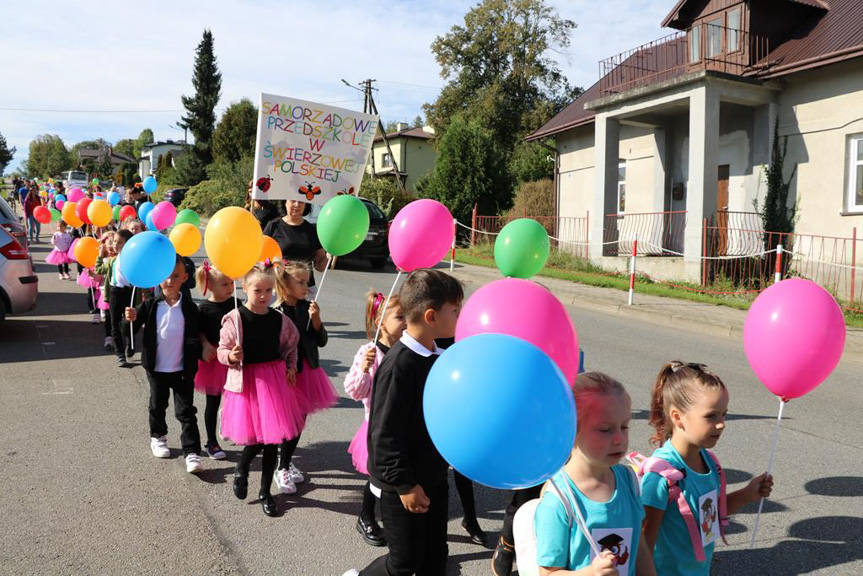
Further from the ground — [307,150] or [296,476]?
[307,150]

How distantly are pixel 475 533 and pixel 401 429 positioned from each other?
1.36 meters

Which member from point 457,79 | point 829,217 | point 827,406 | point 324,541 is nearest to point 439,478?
point 324,541

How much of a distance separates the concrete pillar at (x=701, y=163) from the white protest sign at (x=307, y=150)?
10.4 metres

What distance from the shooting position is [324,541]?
357cm

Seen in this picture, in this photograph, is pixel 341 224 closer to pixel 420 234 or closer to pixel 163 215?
pixel 420 234

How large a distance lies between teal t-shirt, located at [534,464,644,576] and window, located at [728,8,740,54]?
16.7 meters

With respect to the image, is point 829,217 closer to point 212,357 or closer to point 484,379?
point 212,357

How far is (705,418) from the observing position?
7.68 feet

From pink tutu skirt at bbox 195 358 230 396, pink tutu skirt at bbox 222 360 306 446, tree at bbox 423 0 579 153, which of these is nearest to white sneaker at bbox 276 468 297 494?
pink tutu skirt at bbox 222 360 306 446

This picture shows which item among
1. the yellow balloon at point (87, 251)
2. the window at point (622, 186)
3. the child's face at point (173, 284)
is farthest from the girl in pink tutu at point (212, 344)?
the window at point (622, 186)

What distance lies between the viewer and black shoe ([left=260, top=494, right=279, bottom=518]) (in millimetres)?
3861

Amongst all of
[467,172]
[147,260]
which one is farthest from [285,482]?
[467,172]

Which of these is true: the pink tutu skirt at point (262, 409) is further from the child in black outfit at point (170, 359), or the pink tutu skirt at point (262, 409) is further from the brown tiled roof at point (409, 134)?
the brown tiled roof at point (409, 134)

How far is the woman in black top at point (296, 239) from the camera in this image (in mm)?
5457
